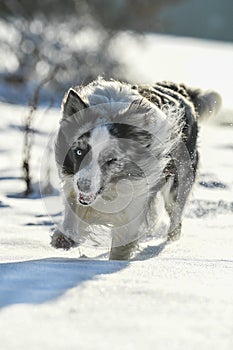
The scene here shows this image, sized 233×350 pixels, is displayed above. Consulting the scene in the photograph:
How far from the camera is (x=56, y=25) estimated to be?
15398mm

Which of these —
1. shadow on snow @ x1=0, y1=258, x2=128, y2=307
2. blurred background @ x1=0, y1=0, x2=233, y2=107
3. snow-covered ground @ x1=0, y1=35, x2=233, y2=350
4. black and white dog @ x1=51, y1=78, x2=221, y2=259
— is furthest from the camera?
blurred background @ x1=0, y1=0, x2=233, y2=107

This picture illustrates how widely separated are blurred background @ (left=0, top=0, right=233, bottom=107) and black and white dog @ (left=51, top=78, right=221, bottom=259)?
7.94 m

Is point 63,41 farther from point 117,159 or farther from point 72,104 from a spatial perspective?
point 117,159

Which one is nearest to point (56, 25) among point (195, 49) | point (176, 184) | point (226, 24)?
point (176, 184)

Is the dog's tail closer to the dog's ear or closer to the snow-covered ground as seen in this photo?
the snow-covered ground

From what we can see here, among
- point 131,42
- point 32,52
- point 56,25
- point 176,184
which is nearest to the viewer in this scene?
point 176,184

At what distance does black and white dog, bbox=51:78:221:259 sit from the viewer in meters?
4.29

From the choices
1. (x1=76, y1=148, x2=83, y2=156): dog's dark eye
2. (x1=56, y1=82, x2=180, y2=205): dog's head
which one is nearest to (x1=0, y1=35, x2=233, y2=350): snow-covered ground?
(x1=56, y1=82, x2=180, y2=205): dog's head

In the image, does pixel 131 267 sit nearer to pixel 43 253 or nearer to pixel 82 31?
pixel 43 253

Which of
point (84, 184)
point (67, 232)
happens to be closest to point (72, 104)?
point (84, 184)

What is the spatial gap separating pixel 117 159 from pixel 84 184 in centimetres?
34

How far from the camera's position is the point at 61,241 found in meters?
4.85

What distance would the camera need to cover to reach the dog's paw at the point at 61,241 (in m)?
4.84

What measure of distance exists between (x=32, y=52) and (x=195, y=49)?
53.4 feet
